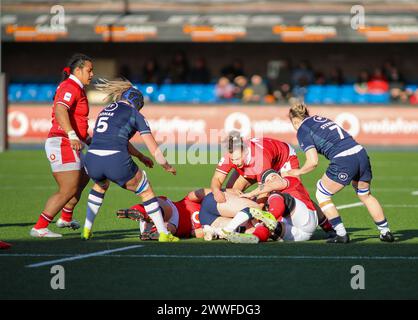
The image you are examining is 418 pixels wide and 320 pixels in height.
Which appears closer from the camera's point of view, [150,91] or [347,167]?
[347,167]

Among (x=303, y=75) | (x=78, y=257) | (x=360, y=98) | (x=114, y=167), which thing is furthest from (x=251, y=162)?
(x=303, y=75)

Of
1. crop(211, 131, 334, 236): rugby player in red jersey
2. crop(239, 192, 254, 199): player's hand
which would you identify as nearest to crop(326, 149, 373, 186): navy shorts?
crop(211, 131, 334, 236): rugby player in red jersey

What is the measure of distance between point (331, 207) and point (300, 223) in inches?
15.8

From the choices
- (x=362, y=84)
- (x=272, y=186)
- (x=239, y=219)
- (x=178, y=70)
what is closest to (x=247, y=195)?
(x=272, y=186)

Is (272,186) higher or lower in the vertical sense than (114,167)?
lower

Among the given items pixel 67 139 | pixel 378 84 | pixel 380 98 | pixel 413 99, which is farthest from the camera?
pixel 378 84

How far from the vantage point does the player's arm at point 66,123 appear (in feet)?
36.7

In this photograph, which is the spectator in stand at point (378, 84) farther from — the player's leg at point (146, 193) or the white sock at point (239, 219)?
the player's leg at point (146, 193)

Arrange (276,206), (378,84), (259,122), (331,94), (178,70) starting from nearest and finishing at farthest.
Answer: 1. (276,206)
2. (259,122)
3. (378,84)
4. (331,94)
5. (178,70)

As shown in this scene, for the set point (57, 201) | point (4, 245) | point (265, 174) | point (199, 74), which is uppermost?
point (199, 74)

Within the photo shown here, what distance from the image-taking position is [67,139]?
11711 millimetres

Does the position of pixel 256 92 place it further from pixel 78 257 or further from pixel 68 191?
pixel 78 257

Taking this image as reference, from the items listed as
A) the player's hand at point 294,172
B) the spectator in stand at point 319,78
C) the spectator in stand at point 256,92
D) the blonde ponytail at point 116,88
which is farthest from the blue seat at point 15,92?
the player's hand at point 294,172

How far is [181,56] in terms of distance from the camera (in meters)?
31.6
